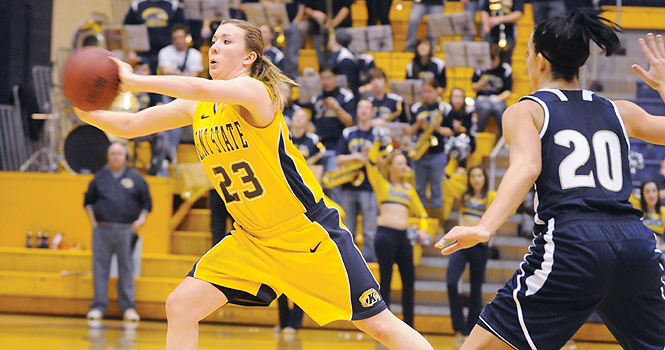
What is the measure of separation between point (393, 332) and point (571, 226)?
980 mm

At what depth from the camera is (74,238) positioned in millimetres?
8820

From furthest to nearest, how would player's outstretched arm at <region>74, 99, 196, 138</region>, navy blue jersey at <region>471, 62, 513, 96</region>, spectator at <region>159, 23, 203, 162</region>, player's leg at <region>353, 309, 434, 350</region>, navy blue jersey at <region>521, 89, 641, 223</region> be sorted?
navy blue jersey at <region>471, 62, 513, 96</region>, spectator at <region>159, 23, 203, 162</region>, player's outstretched arm at <region>74, 99, 196, 138</region>, player's leg at <region>353, 309, 434, 350</region>, navy blue jersey at <region>521, 89, 641, 223</region>

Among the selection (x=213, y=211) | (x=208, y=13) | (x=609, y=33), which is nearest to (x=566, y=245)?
(x=609, y=33)

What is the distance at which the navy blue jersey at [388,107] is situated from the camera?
343 inches

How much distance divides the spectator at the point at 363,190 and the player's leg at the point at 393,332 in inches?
182

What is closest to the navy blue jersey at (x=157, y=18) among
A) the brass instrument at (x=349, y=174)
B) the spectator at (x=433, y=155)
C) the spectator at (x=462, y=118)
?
the brass instrument at (x=349, y=174)

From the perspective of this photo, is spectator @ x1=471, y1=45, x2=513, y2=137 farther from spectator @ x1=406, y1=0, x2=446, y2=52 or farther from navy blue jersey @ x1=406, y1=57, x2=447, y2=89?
spectator @ x1=406, y1=0, x2=446, y2=52

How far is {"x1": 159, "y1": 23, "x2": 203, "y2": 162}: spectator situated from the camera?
9.16 m

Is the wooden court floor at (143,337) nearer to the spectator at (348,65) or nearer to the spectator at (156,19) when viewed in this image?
the spectator at (348,65)

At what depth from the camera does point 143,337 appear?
6.55m

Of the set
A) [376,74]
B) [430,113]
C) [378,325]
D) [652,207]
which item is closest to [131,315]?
[376,74]

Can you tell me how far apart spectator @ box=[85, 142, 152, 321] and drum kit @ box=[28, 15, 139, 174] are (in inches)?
41.6

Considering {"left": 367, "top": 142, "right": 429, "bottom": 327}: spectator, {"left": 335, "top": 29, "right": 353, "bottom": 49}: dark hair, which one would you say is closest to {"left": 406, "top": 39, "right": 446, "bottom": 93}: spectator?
{"left": 335, "top": 29, "right": 353, "bottom": 49}: dark hair

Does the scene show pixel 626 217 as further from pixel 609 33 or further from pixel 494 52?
pixel 494 52
